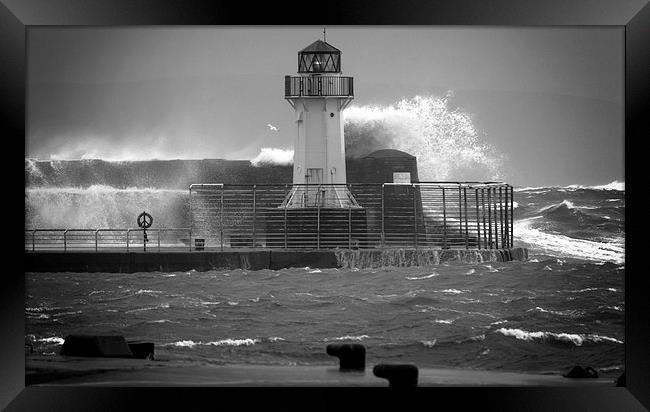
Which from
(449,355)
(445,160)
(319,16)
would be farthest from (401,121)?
(319,16)

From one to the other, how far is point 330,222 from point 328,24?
10221 millimetres

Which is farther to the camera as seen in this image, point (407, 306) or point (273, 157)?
point (273, 157)

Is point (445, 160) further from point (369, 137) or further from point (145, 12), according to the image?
point (145, 12)

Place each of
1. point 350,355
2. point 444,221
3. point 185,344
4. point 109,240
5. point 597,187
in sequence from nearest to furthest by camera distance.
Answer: point 350,355, point 185,344, point 597,187, point 444,221, point 109,240

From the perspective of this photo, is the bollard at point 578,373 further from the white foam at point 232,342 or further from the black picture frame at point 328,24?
the white foam at point 232,342

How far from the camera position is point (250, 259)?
1486cm

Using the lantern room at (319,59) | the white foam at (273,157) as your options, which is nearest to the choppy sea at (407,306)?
the white foam at (273,157)

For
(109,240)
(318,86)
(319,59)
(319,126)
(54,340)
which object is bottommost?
(54,340)

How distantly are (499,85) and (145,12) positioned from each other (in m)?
7.23

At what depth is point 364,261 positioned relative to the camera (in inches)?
596

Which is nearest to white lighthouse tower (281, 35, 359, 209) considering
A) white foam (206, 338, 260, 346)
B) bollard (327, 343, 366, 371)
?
white foam (206, 338, 260, 346)

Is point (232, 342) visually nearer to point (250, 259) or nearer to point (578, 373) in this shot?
point (250, 259)

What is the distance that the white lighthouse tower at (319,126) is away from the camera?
16094mm

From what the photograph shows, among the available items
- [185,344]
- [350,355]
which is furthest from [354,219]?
[350,355]
